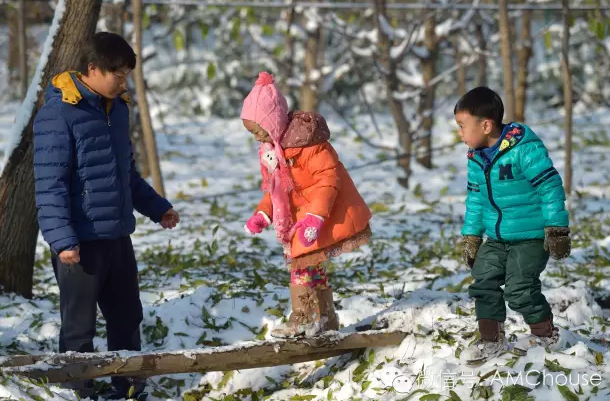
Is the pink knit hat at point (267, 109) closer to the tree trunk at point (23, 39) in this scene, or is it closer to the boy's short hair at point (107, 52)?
the boy's short hair at point (107, 52)

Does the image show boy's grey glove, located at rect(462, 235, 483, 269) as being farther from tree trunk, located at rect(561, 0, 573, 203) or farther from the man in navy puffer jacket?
tree trunk, located at rect(561, 0, 573, 203)

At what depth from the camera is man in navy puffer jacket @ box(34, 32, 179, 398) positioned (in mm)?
3625

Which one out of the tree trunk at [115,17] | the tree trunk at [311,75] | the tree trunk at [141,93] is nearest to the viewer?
the tree trunk at [141,93]

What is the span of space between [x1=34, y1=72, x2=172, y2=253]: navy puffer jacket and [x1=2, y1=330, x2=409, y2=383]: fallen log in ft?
1.92

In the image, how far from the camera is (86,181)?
12.2 ft

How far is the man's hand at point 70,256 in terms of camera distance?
11.8 feet

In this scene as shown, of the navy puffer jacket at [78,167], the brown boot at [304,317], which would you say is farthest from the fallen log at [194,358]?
the navy puffer jacket at [78,167]

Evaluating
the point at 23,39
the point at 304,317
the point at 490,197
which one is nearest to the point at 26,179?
the point at 304,317

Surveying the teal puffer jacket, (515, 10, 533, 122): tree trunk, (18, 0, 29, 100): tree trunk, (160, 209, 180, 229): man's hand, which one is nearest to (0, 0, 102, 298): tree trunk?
(160, 209, 180, 229): man's hand

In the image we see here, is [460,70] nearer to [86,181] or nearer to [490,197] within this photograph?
[490,197]

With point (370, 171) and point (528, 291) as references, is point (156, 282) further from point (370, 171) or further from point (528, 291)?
point (370, 171)

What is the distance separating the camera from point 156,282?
18.6 feet

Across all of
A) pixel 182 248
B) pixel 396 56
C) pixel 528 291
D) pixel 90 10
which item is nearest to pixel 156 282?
pixel 182 248

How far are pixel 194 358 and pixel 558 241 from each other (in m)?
1.91
